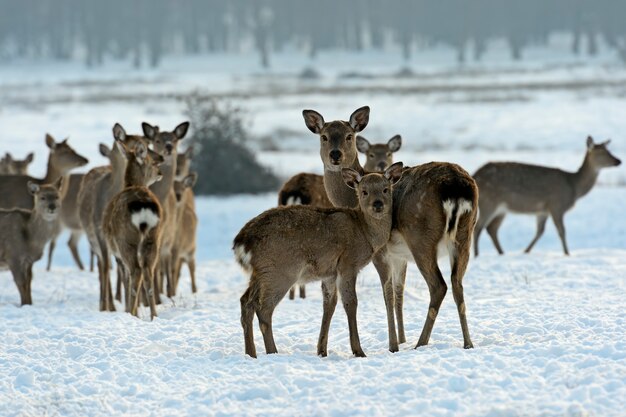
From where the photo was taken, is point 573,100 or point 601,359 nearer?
point 601,359

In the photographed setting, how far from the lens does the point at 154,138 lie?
14.4 metres

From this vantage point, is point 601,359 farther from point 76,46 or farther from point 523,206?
point 76,46

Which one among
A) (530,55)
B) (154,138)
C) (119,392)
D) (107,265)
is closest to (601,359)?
(119,392)

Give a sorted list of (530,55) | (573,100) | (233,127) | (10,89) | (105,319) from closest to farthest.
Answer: (105,319) → (233,127) → (573,100) → (10,89) → (530,55)

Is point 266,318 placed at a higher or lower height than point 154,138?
lower

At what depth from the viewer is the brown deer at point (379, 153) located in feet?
44.0

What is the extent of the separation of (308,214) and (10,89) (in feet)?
198

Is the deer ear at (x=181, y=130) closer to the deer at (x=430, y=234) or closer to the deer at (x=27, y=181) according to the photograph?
the deer at (x=27, y=181)

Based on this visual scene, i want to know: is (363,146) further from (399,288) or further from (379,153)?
(399,288)

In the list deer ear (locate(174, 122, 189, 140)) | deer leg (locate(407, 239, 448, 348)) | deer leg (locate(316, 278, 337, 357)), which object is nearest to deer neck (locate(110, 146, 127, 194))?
deer ear (locate(174, 122, 189, 140))

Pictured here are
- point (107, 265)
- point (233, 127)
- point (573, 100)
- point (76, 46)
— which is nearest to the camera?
point (107, 265)

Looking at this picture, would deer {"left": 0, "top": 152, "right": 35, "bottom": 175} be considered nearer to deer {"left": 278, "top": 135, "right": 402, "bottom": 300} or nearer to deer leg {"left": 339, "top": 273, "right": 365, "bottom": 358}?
deer {"left": 278, "top": 135, "right": 402, "bottom": 300}

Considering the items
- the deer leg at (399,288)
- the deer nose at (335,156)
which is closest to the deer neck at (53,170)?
the deer nose at (335,156)

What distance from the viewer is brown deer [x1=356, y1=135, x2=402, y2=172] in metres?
13.4
